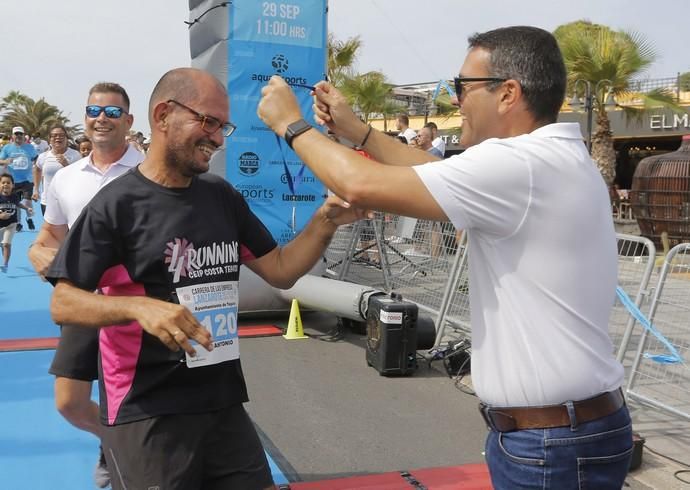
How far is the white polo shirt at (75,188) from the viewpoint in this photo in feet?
12.2

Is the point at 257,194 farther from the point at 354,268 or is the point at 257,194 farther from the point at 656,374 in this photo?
the point at 656,374

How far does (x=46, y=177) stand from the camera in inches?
437

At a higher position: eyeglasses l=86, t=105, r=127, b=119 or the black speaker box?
eyeglasses l=86, t=105, r=127, b=119

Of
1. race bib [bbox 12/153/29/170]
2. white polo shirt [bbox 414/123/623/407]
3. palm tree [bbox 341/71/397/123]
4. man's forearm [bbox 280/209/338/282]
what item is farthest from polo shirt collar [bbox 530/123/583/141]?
palm tree [bbox 341/71/397/123]

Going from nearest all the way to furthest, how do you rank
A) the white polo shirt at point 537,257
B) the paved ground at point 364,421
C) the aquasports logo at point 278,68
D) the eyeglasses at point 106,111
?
1. the white polo shirt at point 537,257
2. the eyeglasses at point 106,111
3. the paved ground at point 364,421
4. the aquasports logo at point 278,68

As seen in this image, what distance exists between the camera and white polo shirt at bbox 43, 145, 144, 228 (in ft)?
12.2

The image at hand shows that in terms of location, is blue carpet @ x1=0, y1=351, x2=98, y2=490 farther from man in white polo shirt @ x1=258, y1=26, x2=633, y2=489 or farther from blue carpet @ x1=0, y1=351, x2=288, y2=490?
man in white polo shirt @ x1=258, y1=26, x2=633, y2=489

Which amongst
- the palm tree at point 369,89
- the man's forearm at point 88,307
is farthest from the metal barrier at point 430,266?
the palm tree at point 369,89

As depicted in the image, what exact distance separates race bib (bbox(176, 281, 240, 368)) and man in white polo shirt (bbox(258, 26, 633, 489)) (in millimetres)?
670

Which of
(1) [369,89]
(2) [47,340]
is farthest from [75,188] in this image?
(1) [369,89]

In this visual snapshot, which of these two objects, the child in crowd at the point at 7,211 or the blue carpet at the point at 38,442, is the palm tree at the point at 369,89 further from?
the blue carpet at the point at 38,442

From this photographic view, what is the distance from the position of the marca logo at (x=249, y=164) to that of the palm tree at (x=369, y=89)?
71.1 ft

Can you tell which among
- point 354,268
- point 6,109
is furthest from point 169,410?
point 6,109

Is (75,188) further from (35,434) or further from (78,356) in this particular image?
(35,434)
